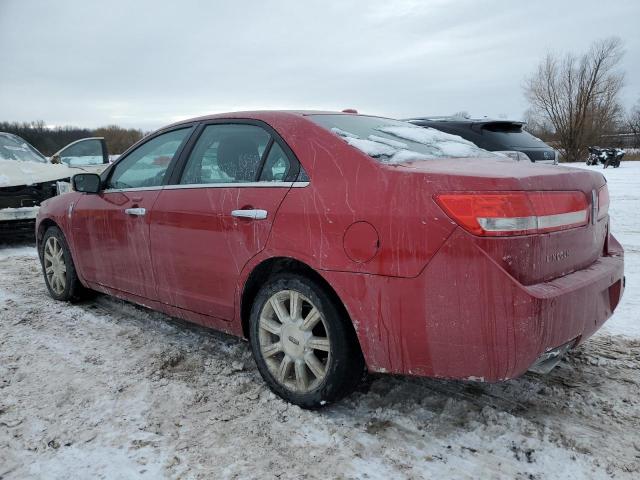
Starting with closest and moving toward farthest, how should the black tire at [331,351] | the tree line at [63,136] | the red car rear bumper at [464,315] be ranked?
the red car rear bumper at [464,315] → the black tire at [331,351] → the tree line at [63,136]

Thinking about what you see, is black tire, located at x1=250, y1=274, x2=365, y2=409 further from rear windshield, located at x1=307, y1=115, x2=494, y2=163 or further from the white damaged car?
the white damaged car

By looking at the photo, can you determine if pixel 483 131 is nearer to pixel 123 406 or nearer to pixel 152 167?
pixel 152 167

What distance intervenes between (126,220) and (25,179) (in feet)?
15.5

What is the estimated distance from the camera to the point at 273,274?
2.75 metres

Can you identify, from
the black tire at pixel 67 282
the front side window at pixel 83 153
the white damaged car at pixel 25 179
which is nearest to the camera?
the black tire at pixel 67 282

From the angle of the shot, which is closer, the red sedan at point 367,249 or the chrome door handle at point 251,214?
the red sedan at point 367,249

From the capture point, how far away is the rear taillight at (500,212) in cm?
204

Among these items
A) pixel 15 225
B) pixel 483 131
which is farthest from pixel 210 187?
pixel 15 225

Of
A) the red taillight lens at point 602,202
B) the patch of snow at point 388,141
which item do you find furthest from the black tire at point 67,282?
the red taillight lens at point 602,202

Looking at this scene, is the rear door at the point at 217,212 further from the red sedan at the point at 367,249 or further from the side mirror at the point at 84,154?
the side mirror at the point at 84,154

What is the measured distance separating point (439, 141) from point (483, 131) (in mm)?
4056

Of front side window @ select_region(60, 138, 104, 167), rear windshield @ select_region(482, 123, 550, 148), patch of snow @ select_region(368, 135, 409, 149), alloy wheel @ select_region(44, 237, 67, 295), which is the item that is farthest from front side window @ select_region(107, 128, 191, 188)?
front side window @ select_region(60, 138, 104, 167)

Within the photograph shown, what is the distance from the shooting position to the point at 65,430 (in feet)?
8.09

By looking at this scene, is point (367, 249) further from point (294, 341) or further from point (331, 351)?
point (294, 341)
